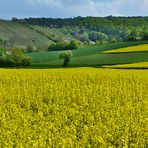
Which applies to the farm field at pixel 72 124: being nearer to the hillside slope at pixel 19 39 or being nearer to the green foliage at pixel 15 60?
A: the green foliage at pixel 15 60

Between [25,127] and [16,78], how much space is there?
26.7 metres

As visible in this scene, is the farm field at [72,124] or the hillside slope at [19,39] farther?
the hillside slope at [19,39]

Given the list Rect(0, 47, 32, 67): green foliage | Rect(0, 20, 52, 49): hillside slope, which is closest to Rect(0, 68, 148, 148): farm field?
Rect(0, 47, 32, 67): green foliage

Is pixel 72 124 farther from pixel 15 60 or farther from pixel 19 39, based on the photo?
pixel 19 39

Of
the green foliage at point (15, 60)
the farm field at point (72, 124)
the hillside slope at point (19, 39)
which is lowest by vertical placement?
the farm field at point (72, 124)

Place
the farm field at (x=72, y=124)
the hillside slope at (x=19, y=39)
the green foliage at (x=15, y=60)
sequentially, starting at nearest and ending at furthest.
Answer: the farm field at (x=72, y=124) < the green foliage at (x=15, y=60) < the hillside slope at (x=19, y=39)

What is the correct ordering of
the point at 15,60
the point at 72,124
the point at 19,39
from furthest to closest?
1. the point at 19,39
2. the point at 15,60
3. the point at 72,124

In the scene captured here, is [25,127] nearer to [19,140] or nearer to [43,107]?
[19,140]

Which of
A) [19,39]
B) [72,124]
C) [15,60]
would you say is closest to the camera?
[72,124]

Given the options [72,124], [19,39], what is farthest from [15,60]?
[19,39]

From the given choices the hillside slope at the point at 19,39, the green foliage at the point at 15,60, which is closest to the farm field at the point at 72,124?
the green foliage at the point at 15,60

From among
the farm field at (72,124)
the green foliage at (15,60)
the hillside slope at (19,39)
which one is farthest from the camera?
the hillside slope at (19,39)

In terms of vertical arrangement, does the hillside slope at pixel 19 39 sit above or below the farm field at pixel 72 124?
above

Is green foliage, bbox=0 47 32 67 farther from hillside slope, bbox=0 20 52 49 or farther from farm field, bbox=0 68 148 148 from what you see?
Result: hillside slope, bbox=0 20 52 49
